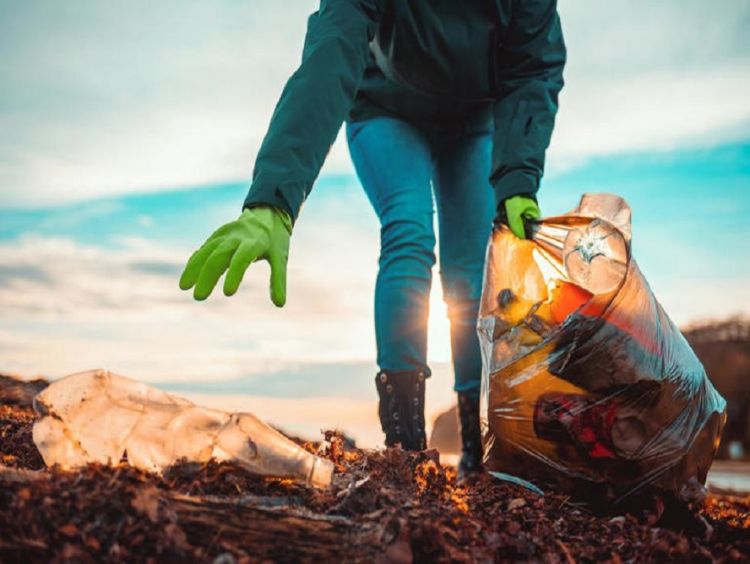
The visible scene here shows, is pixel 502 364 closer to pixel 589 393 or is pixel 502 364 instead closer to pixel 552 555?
pixel 589 393

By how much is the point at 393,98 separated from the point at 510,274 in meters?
0.82

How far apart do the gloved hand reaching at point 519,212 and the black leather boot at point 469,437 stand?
749 millimetres

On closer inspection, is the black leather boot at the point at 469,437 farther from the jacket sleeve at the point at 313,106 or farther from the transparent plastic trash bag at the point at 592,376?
the jacket sleeve at the point at 313,106

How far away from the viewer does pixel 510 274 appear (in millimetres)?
2449

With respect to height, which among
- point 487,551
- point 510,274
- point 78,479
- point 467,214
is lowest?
point 487,551

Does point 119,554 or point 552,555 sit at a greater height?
point 119,554

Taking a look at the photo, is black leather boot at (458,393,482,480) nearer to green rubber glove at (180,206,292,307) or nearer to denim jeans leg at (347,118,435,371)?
denim jeans leg at (347,118,435,371)

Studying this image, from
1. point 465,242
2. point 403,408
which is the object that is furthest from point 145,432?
point 465,242

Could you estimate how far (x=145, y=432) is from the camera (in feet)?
5.08

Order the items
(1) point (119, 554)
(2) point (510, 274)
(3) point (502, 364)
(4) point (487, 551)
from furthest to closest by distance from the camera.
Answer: (2) point (510, 274), (3) point (502, 364), (4) point (487, 551), (1) point (119, 554)

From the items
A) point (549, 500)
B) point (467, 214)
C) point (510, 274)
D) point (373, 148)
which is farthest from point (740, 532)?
point (373, 148)

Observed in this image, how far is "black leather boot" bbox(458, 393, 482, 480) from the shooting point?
271 cm

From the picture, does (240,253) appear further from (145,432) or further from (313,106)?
(313,106)

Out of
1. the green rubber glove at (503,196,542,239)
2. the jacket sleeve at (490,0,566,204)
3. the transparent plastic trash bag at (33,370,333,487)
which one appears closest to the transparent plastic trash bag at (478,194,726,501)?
the green rubber glove at (503,196,542,239)
